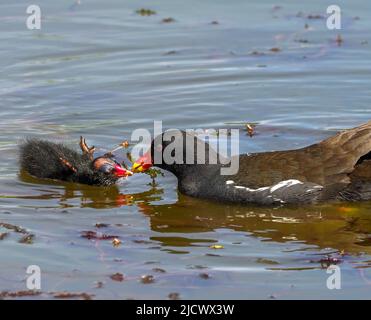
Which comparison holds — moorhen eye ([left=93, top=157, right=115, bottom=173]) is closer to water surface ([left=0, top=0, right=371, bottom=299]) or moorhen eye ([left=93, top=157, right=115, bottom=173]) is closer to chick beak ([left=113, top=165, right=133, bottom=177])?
chick beak ([left=113, top=165, right=133, bottom=177])

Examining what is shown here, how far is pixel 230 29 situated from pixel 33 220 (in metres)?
5.99

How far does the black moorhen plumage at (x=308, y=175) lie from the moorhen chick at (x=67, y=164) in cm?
111

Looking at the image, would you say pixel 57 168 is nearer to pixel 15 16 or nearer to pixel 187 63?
pixel 187 63

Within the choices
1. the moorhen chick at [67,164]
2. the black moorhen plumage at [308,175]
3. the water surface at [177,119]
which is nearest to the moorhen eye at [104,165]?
the moorhen chick at [67,164]

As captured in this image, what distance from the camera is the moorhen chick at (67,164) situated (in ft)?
32.0

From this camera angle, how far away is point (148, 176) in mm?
10086

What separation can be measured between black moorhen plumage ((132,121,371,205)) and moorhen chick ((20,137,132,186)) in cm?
111

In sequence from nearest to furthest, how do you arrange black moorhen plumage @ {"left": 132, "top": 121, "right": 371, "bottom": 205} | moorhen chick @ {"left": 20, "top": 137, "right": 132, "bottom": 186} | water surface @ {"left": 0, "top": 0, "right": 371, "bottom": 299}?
1. water surface @ {"left": 0, "top": 0, "right": 371, "bottom": 299}
2. black moorhen plumage @ {"left": 132, "top": 121, "right": 371, "bottom": 205}
3. moorhen chick @ {"left": 20, "top": 137, "right": 132, "bottom": 186}

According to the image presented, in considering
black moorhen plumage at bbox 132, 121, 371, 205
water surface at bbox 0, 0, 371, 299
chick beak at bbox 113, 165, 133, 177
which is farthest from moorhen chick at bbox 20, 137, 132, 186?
black moorhen plumage at bbox 132, 121, 371, 205

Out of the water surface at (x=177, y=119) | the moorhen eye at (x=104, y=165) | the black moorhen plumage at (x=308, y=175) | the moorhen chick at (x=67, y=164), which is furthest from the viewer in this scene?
the moorhen chick at (x=67, y=164)

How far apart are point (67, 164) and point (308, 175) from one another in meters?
2.35

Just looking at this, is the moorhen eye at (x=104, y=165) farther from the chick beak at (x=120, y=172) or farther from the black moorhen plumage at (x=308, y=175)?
the black moorhen plumage at (x=308, y=175)

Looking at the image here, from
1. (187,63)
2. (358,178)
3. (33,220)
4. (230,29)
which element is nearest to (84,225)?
(33,220)

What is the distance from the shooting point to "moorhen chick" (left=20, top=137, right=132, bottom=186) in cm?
976
